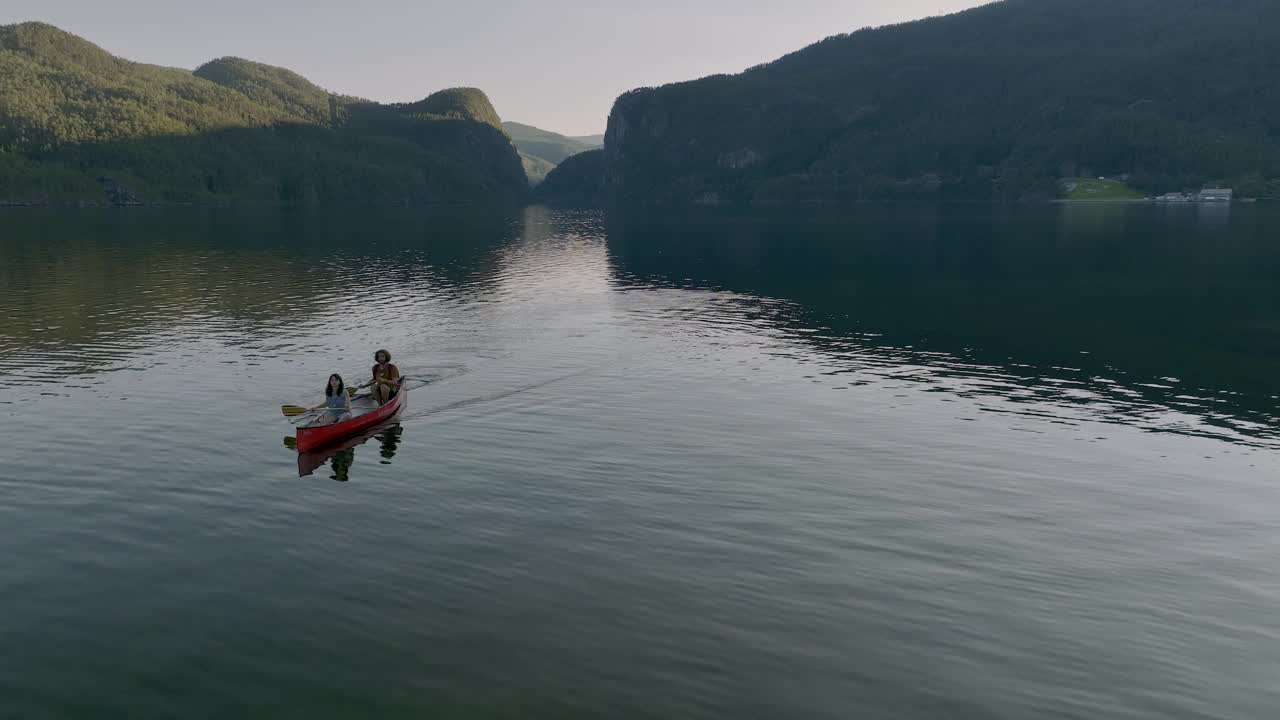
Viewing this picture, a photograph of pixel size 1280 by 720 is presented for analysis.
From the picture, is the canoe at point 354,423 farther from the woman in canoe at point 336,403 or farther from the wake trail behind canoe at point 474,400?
the wake trail behind canoe at point 474,400

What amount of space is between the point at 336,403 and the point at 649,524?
17.5m

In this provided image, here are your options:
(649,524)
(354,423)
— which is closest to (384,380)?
(354,423)

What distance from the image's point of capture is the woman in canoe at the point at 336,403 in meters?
36.0

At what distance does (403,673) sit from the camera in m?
18.4

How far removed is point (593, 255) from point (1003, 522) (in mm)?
121966

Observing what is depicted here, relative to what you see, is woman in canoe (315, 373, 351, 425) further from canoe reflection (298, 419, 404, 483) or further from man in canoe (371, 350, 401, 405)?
man in canoe (371, 350, 401, 405)

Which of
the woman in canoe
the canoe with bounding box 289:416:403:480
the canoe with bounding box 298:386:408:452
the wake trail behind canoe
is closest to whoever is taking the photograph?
the canoe with bounding box 289:416:403:480

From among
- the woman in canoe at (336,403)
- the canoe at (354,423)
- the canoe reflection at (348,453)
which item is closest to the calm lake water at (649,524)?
the canoe reflection at (348,453)

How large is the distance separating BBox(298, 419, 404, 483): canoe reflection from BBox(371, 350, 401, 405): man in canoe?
1271 millimetres

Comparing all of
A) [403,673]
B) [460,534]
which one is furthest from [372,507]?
[403,673]

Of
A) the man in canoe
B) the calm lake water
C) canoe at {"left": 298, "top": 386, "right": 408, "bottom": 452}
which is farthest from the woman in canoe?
the man in canoe

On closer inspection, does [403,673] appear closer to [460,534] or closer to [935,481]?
[460,534]

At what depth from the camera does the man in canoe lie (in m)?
39.4

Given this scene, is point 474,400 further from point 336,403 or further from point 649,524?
point 649,524
